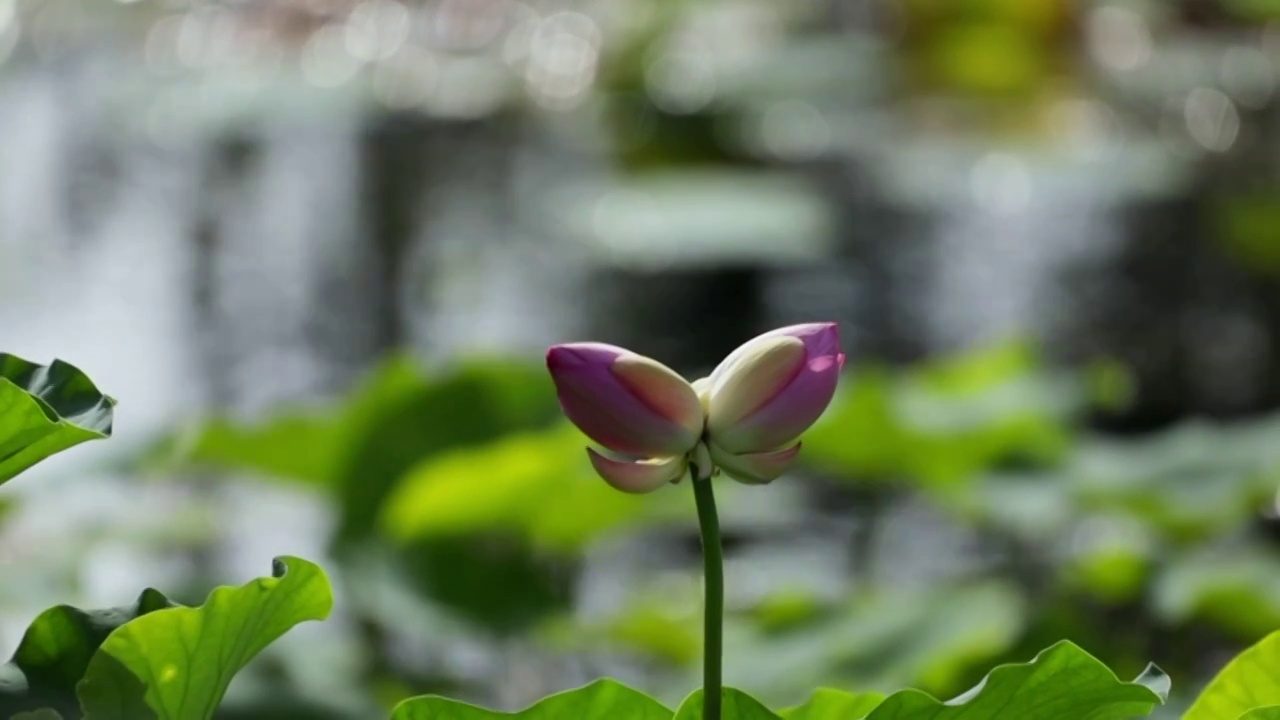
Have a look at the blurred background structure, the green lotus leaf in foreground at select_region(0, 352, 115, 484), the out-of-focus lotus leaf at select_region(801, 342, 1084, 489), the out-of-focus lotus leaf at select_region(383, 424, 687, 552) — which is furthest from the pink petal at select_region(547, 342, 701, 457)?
the out-of-focus lotus leaf at select_region(801, 342, 1084, 489)

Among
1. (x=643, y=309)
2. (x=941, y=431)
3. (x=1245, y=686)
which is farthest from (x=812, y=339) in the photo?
(x=643, y=309)

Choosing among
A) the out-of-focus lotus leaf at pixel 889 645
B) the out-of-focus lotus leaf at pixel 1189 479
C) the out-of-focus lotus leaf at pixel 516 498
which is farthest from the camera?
the out-of-focus lotus leaf at pixel 1189 479

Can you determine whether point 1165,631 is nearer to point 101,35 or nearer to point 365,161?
point 365,161

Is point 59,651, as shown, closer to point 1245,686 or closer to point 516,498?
point 1245,686

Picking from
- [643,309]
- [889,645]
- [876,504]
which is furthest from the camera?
[643,309]

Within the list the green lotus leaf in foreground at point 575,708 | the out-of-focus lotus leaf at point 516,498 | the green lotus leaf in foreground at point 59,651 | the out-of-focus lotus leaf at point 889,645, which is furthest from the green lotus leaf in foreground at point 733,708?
the out-of-focus lotus leaf at point 516,498

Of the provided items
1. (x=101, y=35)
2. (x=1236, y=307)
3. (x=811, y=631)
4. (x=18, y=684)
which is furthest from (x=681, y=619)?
(x=101, y=35)

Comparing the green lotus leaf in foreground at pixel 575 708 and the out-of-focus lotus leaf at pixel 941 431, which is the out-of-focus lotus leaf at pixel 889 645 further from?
the green lotus leaf in foreground at pixel 575 708
